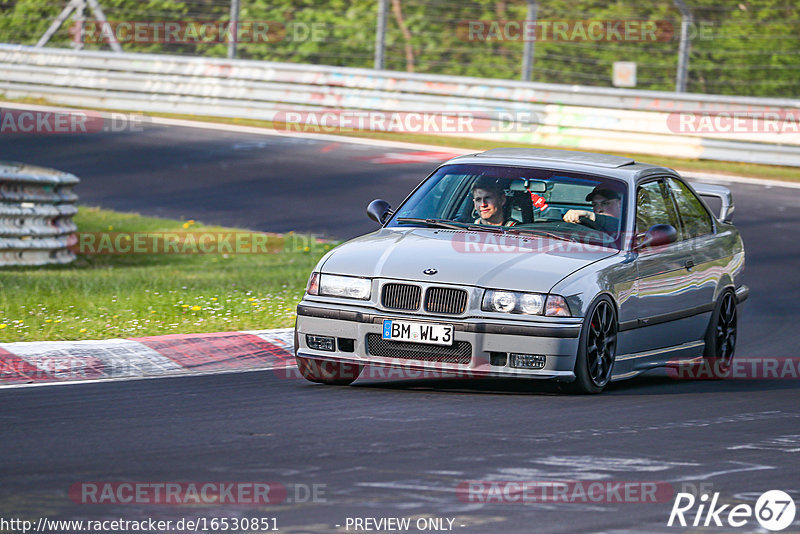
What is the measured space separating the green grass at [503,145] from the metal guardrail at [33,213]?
927 centimetres

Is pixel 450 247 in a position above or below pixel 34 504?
above

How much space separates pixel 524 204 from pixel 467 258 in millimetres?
1065

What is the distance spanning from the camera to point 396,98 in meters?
24.7

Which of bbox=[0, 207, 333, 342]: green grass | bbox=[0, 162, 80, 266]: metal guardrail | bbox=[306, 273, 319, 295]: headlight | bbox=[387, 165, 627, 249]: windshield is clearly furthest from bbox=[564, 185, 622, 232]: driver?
bbox=[0, 162, 80, 266]: metal guardrail

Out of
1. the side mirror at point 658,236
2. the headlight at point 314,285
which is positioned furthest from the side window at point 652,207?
the headlight at point 314,285

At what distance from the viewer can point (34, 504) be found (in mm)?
5191

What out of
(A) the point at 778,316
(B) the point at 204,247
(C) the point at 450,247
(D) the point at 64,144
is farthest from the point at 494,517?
(D) the point at 64,144

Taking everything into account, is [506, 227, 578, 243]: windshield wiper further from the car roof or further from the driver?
the car roof

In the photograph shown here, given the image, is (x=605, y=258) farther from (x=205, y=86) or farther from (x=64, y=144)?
(x=205, y=86)

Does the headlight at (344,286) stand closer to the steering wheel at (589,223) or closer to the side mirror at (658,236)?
the steering wheel at (589,223)

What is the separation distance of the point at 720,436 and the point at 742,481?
3.62 ft

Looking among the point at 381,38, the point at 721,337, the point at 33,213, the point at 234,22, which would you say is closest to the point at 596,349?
the point at 721,337

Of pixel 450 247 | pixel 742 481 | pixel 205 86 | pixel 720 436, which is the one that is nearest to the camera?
pixel 742 481

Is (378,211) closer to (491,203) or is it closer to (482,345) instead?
(491,203)
